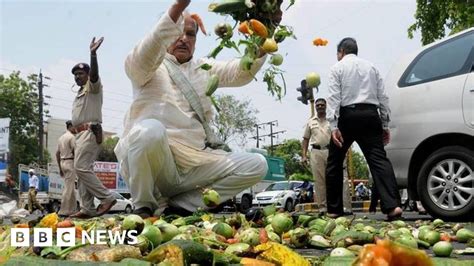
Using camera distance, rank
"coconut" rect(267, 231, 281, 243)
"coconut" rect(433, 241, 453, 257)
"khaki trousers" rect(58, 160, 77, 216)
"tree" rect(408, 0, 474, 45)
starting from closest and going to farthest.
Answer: "coconut" rect(433, 241, 453, 257) < "coconut" rect(267, 231, 281, 243) < "khaki trousers" rect(58, 160, 77, 216) < "tree" rect(408, 0, 474, 45)

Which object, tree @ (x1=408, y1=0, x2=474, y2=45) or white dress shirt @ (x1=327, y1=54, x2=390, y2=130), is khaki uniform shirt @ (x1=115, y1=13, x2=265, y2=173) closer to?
white dress shirt @ (x1=327, y1=54, x2=390, y2=130)

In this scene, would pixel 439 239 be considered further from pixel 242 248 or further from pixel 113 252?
pixel 113 252

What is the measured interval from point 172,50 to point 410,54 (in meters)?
2.90

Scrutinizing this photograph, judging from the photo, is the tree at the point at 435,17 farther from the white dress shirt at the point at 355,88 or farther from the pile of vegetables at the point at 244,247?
the pile of vegetables at the point at 244,247

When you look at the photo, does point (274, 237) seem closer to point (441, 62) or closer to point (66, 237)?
point (66, 237)

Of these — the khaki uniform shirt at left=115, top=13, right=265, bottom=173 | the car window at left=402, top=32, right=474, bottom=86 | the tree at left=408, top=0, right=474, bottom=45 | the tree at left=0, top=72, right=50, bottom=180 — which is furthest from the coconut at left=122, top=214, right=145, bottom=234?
the tree at left=0, top=72, right=50, bottom=180

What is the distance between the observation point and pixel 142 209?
14.0ft

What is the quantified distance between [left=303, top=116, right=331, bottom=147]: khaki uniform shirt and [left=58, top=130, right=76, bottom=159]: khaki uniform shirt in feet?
10.6

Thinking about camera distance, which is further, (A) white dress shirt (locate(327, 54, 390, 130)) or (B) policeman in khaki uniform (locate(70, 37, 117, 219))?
(B) policeman in khaki uniform (locate(70, 37, 117, 219))

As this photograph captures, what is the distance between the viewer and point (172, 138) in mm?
4391

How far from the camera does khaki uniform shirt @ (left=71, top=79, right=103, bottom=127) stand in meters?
7.32

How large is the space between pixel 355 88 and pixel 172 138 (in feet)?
6.44

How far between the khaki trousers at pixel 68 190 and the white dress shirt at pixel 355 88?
3.81m

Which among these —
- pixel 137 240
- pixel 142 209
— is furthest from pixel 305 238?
pixel 142 209
